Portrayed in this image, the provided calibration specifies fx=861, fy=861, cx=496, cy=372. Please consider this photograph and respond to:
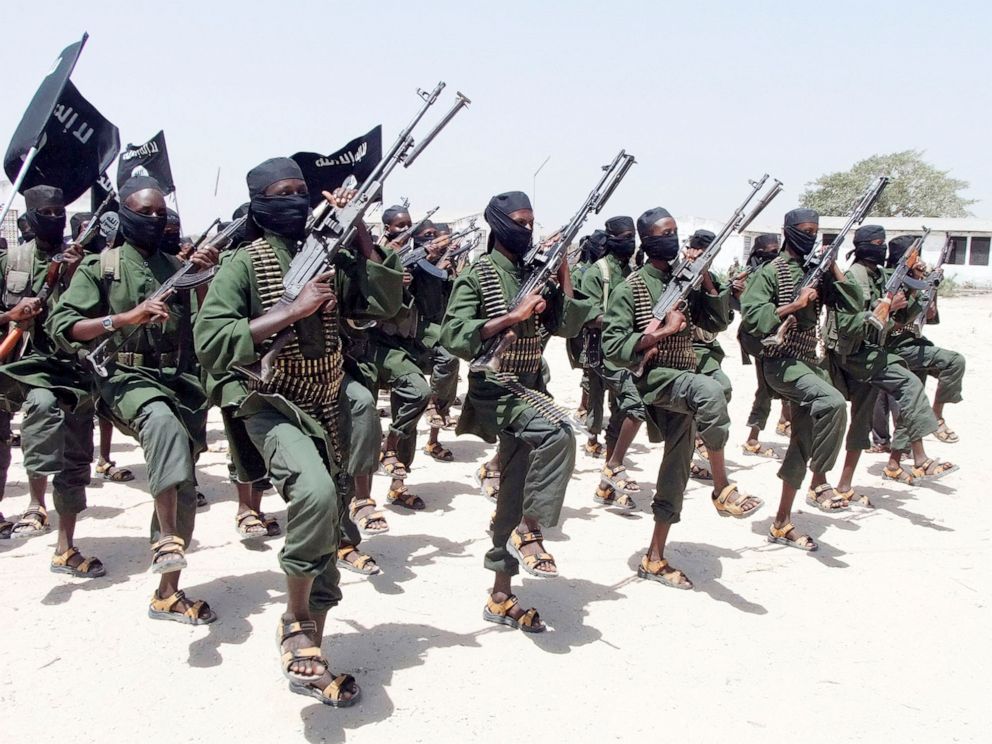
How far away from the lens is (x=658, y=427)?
552cm

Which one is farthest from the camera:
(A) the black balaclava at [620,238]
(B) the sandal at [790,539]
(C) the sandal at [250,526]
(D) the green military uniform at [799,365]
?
(A) the black balaclava at [620,238]

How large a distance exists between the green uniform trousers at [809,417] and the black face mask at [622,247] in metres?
2.37

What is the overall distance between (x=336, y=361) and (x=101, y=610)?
2068mm

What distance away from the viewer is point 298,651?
3.56 meters

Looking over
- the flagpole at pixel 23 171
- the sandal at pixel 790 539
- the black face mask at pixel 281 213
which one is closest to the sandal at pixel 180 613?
the black face mask at pixel 281 213

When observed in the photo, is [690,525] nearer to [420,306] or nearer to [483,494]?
[483,494]

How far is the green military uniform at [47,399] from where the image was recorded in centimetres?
517

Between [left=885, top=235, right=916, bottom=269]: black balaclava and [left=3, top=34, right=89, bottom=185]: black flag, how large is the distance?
7.14 metres

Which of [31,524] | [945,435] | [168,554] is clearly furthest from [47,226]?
[945,435]

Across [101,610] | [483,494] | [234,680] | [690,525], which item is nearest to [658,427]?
[690,525]

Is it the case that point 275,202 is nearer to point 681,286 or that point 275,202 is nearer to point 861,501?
point 681,286

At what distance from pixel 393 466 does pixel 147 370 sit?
2.45m

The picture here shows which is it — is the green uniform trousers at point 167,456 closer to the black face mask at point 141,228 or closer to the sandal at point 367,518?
the black face mask at point 141,228

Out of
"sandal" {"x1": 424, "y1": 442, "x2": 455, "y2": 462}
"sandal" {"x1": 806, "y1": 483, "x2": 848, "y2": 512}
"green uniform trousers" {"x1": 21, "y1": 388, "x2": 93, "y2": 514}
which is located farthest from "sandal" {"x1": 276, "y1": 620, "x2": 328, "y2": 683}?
"sandal" {"x1": 424, "y1": 442, "x2": 455, "y2": 462}
